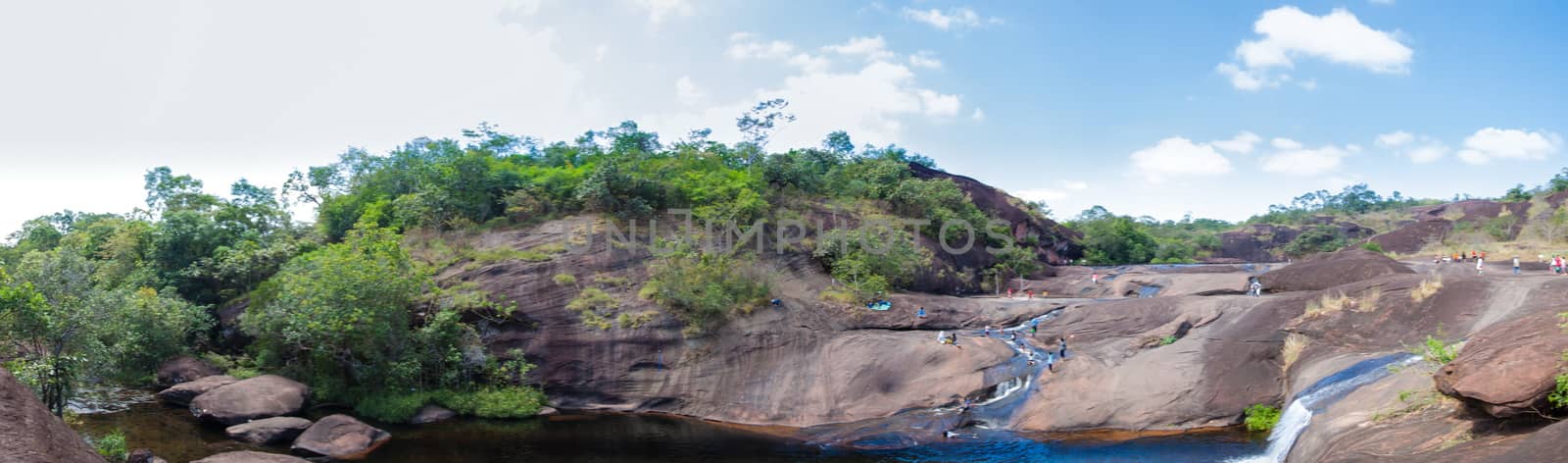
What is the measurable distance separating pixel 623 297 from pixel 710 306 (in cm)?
387

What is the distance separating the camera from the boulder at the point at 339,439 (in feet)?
66.3

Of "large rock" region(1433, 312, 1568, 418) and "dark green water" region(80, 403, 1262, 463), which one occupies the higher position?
"large rock" region(1433, 312, 1568, 418)

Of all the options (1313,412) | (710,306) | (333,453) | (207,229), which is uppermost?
(207,229)

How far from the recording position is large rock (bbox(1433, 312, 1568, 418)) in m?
9.87

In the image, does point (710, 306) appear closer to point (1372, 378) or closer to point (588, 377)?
point (588, 377)

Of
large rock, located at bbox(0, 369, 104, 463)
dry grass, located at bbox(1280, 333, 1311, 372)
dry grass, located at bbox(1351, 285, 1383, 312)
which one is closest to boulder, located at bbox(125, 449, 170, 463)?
large rock, located at bbox(0, 369, 104, 463)

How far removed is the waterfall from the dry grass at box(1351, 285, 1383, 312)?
13.2ft

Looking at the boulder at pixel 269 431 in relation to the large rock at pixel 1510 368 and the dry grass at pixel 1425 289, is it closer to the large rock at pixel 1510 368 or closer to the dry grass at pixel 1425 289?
the large rock at pixel 1510 368

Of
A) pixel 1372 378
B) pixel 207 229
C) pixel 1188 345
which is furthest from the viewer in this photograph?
pixel 207 229

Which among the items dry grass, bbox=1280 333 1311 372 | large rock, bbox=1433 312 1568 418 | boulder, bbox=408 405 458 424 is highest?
large rock, bbox=1433 312 1568 418

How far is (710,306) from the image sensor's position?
2822cm

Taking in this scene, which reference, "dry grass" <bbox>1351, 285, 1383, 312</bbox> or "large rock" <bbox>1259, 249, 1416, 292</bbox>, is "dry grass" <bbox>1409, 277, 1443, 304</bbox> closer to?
"dry grass" <bbox>1351, 285, 1383, 312</bbox>

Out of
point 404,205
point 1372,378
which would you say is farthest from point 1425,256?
point 404,205

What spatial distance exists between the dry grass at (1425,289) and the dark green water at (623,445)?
24.1 ft
